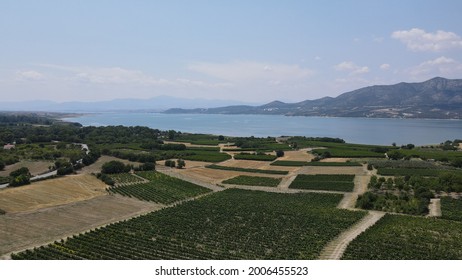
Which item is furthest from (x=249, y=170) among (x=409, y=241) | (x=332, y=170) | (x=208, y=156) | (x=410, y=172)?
(x=409, y=241)

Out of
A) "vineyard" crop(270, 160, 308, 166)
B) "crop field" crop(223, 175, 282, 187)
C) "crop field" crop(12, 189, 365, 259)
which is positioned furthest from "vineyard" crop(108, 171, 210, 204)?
"vineyard" crop(270, 160, 308, 166)

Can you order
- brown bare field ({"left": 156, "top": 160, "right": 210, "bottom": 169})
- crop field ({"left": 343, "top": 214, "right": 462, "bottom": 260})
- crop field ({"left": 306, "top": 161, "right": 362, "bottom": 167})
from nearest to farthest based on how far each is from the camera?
crop field ({"left": 343, "top": 214, "right": 462, "bottom": 260}) < crop field ({"left": 306, "top": 161, "right": 362, "bottom": 167}) < brown bare field ({"left": 156, "top": 160, "right": 210, "bottom": 169})

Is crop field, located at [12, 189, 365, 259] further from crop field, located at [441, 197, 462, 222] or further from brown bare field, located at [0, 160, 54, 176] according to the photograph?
brown bare field, located at [0, 160, 54, 176]

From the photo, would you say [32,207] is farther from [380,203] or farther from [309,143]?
[309,143]

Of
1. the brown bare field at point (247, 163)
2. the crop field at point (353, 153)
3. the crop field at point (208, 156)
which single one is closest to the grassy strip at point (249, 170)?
the brown bare field at point (247, 163)

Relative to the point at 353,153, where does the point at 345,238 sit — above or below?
below

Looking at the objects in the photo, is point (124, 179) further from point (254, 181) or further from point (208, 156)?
point (208, 156)
